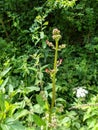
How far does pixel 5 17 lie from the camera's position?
14.5 ft

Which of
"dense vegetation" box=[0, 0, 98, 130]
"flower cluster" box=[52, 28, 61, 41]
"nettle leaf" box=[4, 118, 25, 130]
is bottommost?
"dense vegetation" box=[0, 0, 98, 130]

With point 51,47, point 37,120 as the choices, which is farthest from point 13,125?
Answer: point 51,47

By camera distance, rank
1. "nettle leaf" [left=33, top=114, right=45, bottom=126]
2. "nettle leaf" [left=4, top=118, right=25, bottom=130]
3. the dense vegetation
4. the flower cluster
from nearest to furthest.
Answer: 1. the flower cluster
2. "nettle leaf" [left=33, top=114, right=45, bottom=126]
3. "nettle leaf" [left=4, top=118, right=25, bottom=130]
4. the dense vegetation

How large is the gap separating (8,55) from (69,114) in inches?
56.7

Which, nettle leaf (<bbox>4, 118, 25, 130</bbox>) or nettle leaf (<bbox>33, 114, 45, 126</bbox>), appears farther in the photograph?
nettle leaf (<bbox>4, 118, 25, 130</bbox>)

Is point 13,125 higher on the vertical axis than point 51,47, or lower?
higher

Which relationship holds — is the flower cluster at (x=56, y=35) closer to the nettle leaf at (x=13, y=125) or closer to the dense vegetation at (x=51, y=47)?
the nettle leaf at (x=13, y=125)

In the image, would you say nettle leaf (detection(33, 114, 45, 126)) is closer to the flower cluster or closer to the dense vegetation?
the flower cluster

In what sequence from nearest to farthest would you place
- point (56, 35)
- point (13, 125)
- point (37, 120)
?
point (56, 35)
point (37, 120)
point (13, 125)

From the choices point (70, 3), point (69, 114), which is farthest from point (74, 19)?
point (69, 114)

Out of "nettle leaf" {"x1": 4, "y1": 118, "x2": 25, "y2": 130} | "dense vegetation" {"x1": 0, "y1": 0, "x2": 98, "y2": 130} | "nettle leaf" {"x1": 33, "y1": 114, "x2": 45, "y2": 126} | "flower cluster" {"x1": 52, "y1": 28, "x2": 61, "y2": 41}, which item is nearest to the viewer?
"flower cluster" {"x1": 52, "y1": 28, "x2": 61, "y2": 41}

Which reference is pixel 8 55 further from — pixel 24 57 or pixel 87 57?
pixel 87 57

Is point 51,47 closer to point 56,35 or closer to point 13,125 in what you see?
point 13,125

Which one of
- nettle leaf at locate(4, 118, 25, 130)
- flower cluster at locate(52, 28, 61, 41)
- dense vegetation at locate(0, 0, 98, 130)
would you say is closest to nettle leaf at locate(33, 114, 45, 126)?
nettle leaf at locate(4, 118, 25, 130)
